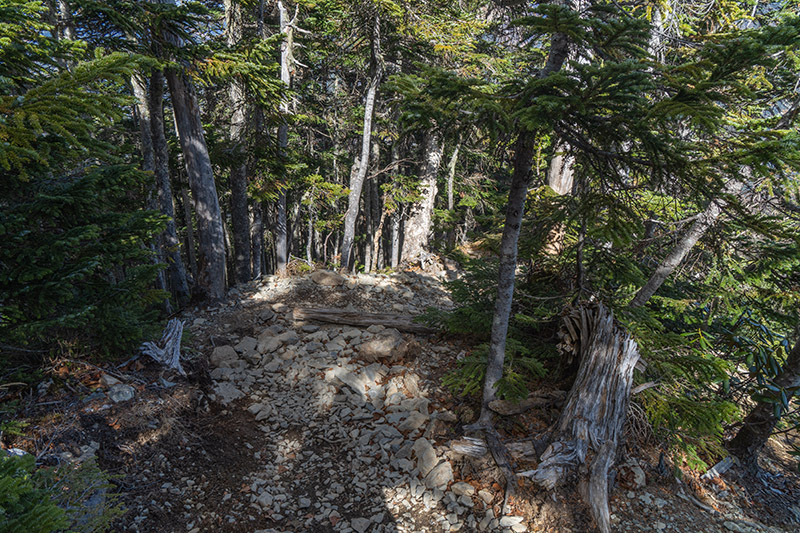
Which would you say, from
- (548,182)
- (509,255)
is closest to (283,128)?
(548,182)

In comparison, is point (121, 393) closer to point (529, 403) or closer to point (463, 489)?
point (463, 489)

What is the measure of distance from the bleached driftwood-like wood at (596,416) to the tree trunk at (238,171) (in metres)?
9.99

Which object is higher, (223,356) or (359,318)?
(359,318)

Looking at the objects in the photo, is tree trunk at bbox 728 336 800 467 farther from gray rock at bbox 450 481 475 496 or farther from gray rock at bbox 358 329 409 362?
gray rock at bbox 358 329 409 362

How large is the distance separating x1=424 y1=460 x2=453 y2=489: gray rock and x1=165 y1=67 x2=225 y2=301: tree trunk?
7094 mm

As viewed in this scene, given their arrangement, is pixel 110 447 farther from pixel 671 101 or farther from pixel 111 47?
pixel 111 47

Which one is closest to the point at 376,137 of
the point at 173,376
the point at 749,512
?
the point at 173,376

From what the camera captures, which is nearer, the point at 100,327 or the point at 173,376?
the point at 100,327

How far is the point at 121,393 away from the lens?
15.1 ft

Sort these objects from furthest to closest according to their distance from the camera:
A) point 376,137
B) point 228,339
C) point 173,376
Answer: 1. point 376,137
2. point 228,339
3. point 173,376

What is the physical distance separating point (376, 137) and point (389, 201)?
423 cm

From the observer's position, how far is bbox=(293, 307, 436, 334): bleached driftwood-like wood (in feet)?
25.9

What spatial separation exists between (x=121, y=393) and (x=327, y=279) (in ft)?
19.5

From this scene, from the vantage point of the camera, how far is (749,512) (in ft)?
14.8
